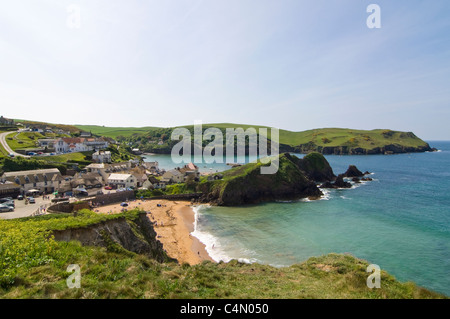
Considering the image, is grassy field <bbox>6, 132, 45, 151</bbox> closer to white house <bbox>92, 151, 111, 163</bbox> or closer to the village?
the village

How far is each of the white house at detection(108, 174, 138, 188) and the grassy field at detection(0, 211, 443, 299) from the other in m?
48.2

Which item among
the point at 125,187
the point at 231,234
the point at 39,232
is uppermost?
the point at 39,232

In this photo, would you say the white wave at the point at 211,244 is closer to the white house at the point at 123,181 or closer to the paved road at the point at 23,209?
the paved road at the point at 23,209

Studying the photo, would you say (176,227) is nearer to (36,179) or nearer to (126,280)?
(126,280)

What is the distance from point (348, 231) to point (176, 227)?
3038 cm

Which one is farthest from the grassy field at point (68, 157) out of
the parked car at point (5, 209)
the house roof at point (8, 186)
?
the parked car at point (5, 209)

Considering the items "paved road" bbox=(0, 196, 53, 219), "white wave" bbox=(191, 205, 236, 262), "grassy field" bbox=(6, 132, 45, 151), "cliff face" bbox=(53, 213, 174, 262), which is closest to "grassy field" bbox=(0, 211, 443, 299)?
"cliff face" bbox=(53, 213, 174, 262)

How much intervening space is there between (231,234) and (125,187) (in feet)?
127

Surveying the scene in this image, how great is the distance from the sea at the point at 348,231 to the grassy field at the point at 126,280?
13.5 m

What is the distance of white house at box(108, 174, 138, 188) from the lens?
6431 cm

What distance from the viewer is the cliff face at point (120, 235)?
17500mm
